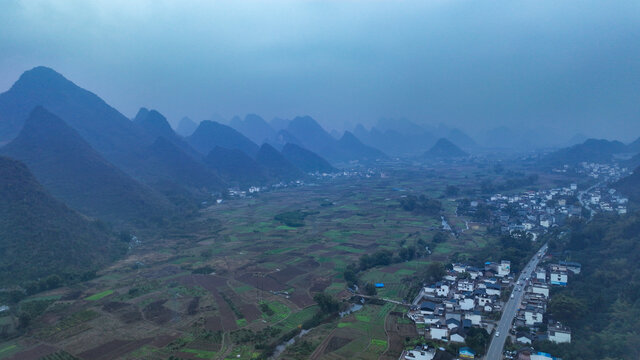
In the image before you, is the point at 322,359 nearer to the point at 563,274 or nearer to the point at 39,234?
the point at 563,274

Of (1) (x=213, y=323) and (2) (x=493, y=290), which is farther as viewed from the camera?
(2) (x=493, y=290)

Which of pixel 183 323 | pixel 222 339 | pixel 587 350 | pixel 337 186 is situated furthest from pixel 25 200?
pixel 337 186

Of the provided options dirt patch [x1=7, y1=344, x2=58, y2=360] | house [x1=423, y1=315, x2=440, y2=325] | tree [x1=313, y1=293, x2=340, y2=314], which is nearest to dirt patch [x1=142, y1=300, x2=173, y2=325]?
dirt patch [x1=7, y1=344, x2=58, y2=360]

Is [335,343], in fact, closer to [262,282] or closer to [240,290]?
[240,290]

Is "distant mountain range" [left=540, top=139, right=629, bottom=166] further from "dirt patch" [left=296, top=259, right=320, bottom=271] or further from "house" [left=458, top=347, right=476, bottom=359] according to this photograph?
"house" [left=458, top=347, right=476, bottom=359]

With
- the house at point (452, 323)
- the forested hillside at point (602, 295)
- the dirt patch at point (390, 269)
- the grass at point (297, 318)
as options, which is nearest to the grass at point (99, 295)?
the grass at point (297, 318)

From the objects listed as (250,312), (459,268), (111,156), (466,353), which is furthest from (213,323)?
(111,156)

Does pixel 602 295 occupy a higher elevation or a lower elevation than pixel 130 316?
higher
